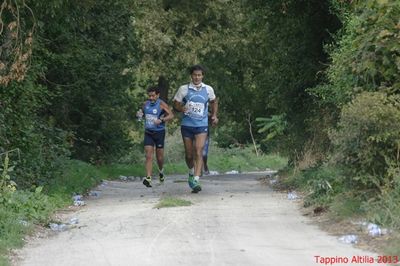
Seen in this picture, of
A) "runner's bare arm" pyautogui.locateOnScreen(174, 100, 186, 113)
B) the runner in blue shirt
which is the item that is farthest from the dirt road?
the runner in blue shirt

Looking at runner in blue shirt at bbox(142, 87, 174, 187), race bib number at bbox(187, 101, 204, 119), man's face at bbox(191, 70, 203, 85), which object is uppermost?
man's face at bbox(191, 70, 203, 85)

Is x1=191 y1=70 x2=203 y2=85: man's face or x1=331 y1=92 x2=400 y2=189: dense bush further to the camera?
x1=191 y1=70 x2=203 y2=85: man's face

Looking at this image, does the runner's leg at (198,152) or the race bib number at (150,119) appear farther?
the race bib number at (150,119)

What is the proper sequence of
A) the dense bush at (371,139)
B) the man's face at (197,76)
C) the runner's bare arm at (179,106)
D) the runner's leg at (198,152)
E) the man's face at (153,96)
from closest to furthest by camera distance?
the dense bush at (371,139), the runner's leg at (198,152), the man's face at (197,76), the runner's bare arm at (179,106), the man's face at (153,96)

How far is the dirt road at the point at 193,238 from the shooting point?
7301 mm

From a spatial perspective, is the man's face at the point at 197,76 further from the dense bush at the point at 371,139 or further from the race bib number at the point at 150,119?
the dense bush at the point at 371,139

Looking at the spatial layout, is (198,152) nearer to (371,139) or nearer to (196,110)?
(196,110)

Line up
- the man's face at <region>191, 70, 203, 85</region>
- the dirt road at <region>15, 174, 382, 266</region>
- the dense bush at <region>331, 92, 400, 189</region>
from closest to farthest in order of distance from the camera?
the dirt road at <region>15, 174, 382, 266</region> < the dense bush at <region>331, 92, 400, 189</region> < the man's face at <region>191, 70, 203, 85</region>

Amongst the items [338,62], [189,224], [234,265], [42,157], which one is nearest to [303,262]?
[234,265]

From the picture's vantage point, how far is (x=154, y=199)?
12.0m

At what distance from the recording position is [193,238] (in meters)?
8.23

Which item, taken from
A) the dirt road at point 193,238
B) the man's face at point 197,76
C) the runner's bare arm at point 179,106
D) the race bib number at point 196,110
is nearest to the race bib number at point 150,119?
the runner's bare arm at point 179,106

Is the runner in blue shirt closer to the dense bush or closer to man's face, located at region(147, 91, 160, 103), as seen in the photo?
man's face, located at region(147, 91, 160, 103)

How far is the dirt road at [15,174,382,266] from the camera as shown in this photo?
287 inches
